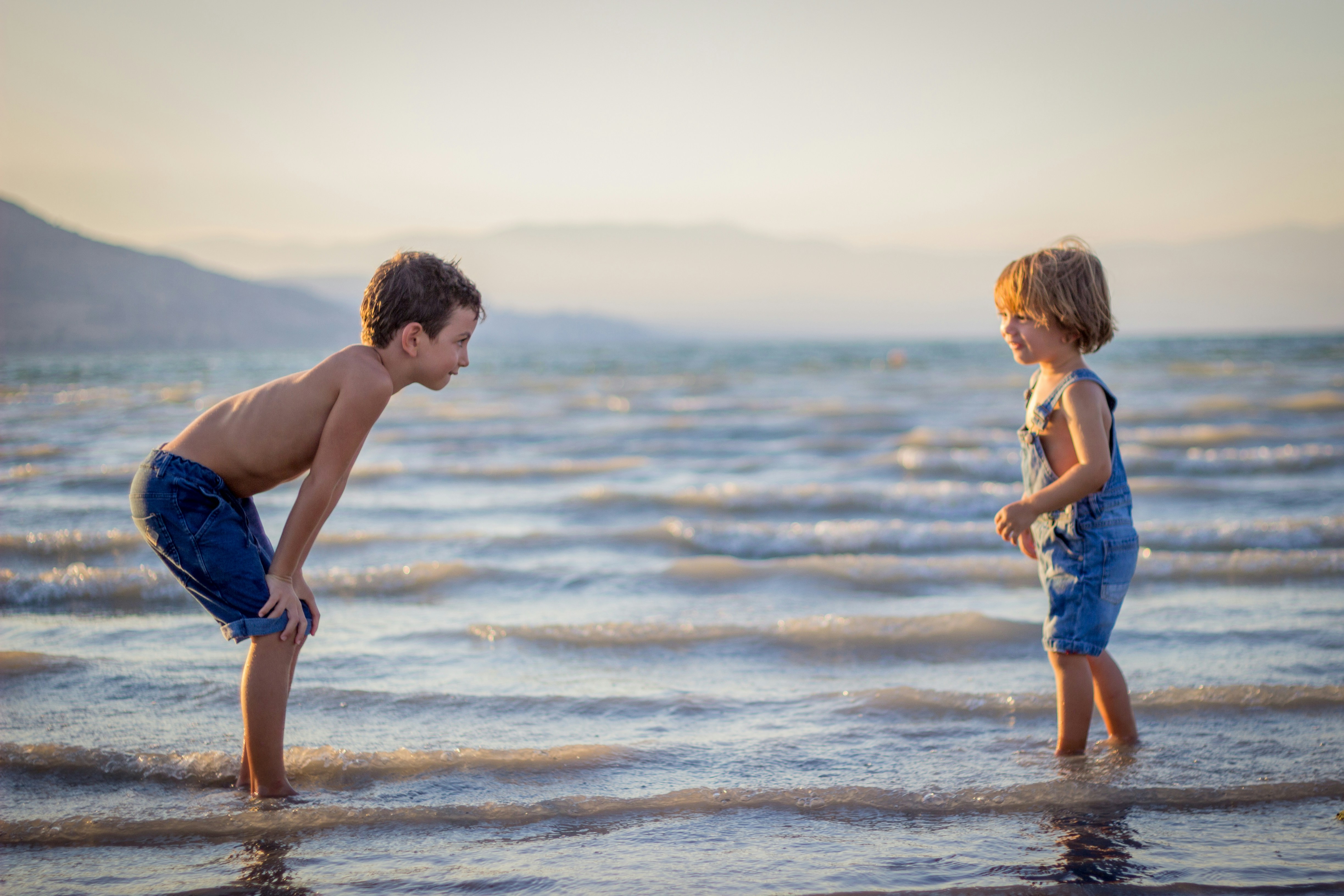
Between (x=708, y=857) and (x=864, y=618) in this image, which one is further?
(x=864, y=618)

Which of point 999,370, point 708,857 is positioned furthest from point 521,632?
point 999,370

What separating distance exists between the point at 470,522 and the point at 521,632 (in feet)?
9.89

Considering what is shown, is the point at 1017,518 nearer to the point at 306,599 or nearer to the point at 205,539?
the point at 306,599

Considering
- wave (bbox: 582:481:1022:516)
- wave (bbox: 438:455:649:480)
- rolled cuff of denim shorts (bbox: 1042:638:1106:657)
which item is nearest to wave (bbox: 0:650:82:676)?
rolled cuff of denim shorts (bbox: 1042:638:1106:657)

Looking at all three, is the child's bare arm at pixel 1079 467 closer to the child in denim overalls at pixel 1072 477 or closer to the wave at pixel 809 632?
the child in denim overalls at pixel 1072 477

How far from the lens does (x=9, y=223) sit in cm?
7131

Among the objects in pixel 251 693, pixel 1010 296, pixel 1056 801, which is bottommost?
pixel 1056 801

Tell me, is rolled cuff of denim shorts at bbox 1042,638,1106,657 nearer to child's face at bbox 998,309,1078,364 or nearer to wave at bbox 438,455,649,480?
child's face at bbox 998,309,1078,364

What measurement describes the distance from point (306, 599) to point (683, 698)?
1.55 metres

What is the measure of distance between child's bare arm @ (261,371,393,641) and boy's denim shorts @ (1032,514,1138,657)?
2.12m

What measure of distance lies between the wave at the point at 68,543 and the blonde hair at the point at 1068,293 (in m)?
5.92

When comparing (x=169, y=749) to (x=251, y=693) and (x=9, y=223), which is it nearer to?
→ (x=251, y=693)

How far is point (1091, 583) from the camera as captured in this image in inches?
112

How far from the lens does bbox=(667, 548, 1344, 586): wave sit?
5387 millimetres
